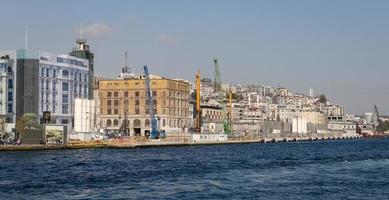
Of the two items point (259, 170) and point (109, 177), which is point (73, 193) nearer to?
point (109, 177)

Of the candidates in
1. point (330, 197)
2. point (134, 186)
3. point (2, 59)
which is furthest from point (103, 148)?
point (330, 197)

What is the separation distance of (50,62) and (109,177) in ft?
315

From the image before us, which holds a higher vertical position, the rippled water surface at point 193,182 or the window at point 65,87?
the window at point 65,87

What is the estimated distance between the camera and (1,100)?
14838cm

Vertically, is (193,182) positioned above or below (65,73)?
below

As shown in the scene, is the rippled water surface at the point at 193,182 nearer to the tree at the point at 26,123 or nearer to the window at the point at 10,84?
the tree at the point at 26,123

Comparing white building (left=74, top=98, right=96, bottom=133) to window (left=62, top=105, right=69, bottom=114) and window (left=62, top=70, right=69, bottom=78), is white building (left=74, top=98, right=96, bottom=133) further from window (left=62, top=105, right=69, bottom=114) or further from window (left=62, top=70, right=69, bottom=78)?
window (left=62, top=70, right=69, bottom=78)

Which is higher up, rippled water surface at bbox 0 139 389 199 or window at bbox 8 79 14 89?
window at bbox 8 79 14 89

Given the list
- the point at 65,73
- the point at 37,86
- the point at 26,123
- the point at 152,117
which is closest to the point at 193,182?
the point at 26,123

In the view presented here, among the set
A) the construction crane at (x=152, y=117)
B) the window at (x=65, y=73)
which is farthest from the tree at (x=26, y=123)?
the construction crane at (x=152, y=117)

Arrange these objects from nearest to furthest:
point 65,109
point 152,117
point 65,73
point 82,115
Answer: point 82,115
point 65,109
point 65,73
point 152,117

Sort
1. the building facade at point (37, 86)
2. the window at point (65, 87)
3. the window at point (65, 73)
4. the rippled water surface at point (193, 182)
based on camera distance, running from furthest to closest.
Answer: the window at point (65, 73) < the window at point (65, 87) < the building facade at point (37, 86) < the rippled water surface at point (193, 182)

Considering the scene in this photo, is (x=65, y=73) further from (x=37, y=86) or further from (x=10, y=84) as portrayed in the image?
(x=10, y=84)

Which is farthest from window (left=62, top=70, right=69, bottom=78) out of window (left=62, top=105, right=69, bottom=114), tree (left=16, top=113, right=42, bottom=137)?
tree (left=16, top=113, right=42, bottom=137)
